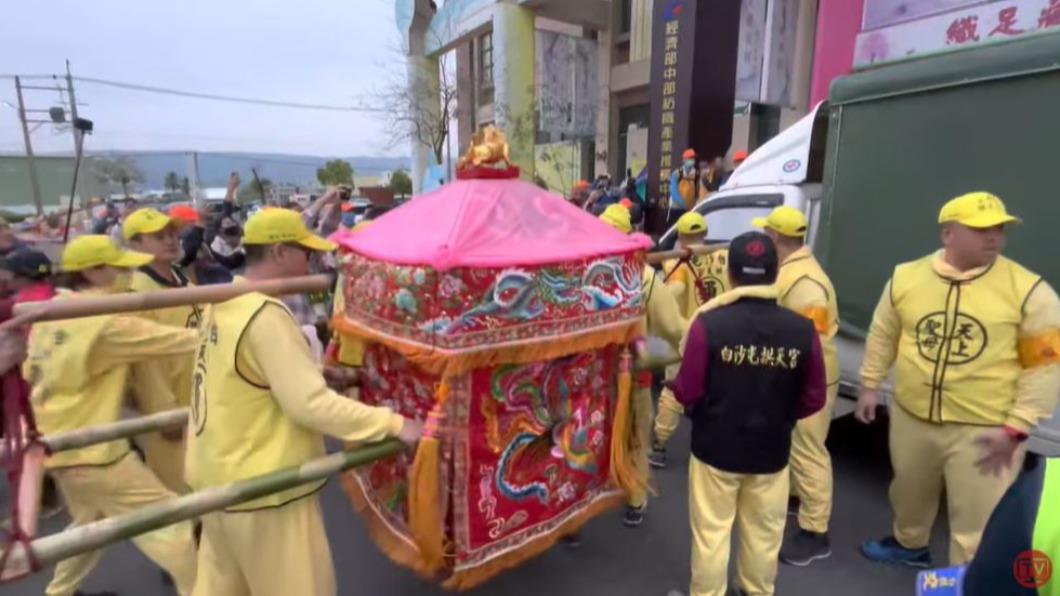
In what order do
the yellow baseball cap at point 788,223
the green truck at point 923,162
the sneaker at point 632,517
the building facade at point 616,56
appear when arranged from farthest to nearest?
the building facade at point 616,56 → the sneaker at point 632,517 → the yellow baseball cap at point 788,223 → the green truck at point 923,162

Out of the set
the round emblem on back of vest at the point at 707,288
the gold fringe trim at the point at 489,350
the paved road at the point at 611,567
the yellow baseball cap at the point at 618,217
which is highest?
the yellow baseball cap at the point at 618,217

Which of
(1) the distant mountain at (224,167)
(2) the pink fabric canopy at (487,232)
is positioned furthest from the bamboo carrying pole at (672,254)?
(1) the distant mountain at (224,167)

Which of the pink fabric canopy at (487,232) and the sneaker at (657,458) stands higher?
the pink fabric canopy at (487,232)

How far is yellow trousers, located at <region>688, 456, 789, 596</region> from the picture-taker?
8.09ft

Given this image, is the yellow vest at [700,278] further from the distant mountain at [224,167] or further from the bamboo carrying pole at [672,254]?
the distant mountain at [224,167]

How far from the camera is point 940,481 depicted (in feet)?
9.07

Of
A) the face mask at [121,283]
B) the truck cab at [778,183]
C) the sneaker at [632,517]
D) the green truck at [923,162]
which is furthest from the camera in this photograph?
the truck cab at [778,183]

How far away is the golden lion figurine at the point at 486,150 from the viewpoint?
7.54ft

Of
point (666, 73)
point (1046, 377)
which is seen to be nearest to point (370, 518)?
point (1046, 377)

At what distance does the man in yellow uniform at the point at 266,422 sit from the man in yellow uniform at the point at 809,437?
2067 mm

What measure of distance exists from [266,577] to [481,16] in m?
16.7

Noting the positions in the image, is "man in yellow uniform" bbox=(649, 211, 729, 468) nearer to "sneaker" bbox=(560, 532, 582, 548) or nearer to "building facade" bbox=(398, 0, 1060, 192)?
"sneaker" bbox=(560, 532, 582, 548)

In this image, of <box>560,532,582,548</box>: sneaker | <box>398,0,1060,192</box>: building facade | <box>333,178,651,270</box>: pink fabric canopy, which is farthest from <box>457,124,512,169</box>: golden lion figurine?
<box>398,0,1060,192</box>: building facade

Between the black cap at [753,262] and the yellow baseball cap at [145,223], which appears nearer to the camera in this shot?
the black cap at [753,262]
